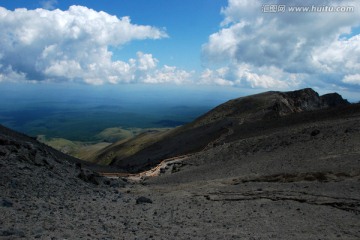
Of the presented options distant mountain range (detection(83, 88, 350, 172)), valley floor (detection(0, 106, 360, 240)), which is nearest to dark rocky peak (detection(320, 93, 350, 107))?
distant mountain range (detection(83, 88, 350, 172))

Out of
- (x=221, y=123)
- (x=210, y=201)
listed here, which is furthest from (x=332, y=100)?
(x=210, y=201)

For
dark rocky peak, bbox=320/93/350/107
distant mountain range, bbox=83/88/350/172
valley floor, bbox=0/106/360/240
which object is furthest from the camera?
dark rocky peak, bbox=320/93/350/107

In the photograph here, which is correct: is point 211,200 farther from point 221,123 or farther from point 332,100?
point 332,100

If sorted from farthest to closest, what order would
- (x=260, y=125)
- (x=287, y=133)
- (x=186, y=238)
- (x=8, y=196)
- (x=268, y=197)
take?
1. (x=260, y=125)
2. (x=287, y=133)
3. (x=268, y=197)
4. (x=8, y=196)
5. (x=186, y=238)

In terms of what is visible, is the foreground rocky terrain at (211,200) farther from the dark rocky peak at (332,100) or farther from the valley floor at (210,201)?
the dark rocky peak at (332,100)

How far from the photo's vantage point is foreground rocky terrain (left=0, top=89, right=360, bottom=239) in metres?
13.5

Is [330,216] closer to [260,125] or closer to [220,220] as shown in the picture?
[220,220]

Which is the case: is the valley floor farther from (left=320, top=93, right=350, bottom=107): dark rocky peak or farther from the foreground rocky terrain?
(left=320, top=93, right=350, bottom=107): dark rocky peak

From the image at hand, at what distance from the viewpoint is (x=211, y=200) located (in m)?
21.0

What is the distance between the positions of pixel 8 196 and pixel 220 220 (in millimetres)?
9336

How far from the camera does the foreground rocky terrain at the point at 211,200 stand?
1355 centimetres

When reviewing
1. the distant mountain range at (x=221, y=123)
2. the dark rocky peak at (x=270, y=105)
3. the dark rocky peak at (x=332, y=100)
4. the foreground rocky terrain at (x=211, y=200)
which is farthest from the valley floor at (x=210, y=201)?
the dark rocky peak at (x=332, y=100)

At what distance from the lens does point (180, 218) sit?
54.3ft

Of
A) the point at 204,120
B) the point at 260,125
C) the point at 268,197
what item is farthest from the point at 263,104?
the point at 268,197
